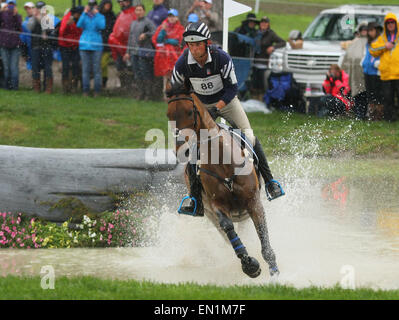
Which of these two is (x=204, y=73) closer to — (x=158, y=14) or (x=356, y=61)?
(x=158, y=14)

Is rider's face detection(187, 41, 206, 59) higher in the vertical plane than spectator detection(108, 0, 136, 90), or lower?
higher

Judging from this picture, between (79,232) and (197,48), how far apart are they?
3336 millimetres

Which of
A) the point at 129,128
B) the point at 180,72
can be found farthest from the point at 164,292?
the point at 129,128

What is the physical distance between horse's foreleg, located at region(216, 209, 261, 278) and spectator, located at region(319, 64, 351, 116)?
8967 millimetres

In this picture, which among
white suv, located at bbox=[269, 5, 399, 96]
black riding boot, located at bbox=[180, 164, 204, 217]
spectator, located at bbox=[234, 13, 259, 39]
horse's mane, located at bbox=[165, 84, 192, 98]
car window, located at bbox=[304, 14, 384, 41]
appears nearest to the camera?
horse's mane, located at bbox=[165, 84, 192, 98]

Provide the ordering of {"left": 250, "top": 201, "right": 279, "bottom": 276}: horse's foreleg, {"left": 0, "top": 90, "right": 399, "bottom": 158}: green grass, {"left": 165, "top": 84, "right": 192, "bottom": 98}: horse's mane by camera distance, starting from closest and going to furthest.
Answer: {"left": 165, "top": 84, "right": 192, "bottom": 98}: horse's mane
{"left": 250, "top": 201, "right": 279, "bottom": 276}: horse's foreleg
{"left": 0, "top": 90, "right": 399, "bottom": 158}: green grass

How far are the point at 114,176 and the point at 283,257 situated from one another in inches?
110

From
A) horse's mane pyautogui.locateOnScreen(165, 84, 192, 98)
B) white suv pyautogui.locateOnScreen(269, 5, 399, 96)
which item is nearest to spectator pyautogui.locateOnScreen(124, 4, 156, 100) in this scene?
white suv pyautogui.locateOnScreen(269, 5, 399, 96)

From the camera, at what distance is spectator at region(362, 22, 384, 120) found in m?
16.9

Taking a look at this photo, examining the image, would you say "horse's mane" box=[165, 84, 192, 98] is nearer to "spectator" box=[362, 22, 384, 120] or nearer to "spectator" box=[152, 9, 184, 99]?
"spectator" box=[152, 9, 184, 99]

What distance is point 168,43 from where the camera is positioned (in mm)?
17469

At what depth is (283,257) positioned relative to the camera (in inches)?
367
